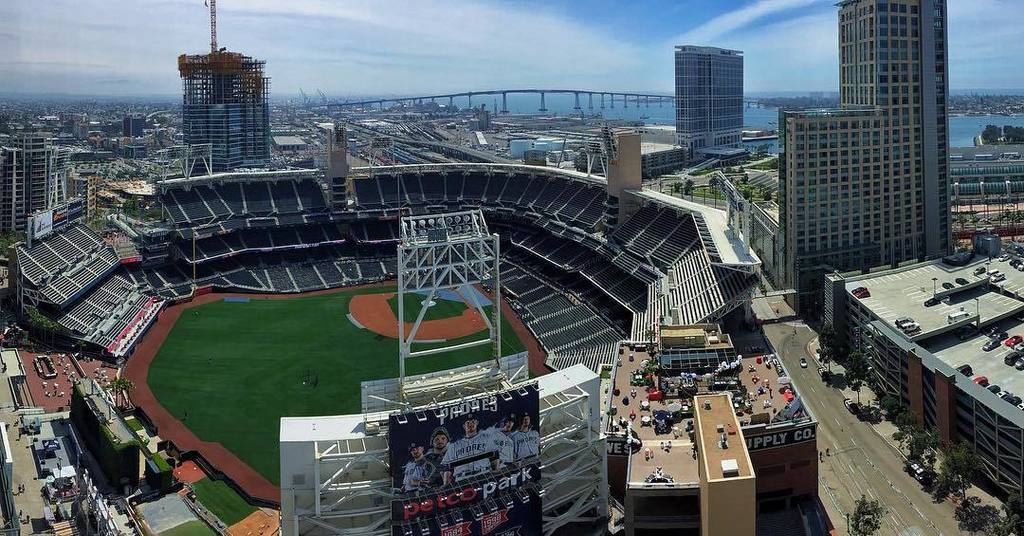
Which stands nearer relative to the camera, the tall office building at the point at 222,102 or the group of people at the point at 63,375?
the group of people at the point at 63,375

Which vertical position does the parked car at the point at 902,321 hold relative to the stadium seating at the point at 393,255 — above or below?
below

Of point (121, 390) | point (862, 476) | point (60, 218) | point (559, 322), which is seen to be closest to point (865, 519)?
point (862, 476)

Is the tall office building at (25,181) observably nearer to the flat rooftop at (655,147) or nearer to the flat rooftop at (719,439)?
the flat rooftop at (719,439)

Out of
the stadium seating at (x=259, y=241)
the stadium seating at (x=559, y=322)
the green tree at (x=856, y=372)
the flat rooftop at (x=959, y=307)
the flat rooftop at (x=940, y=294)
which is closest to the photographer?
the flat rooftop at (x=959, y=307)

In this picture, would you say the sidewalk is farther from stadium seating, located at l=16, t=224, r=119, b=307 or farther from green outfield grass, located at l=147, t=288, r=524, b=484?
stadium seating, located at l=16, t=224, r=119, b=307

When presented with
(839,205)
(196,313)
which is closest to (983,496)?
(839,205)

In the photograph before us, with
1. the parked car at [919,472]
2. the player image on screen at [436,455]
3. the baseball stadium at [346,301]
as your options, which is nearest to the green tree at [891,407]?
the parked car at [919,472]
